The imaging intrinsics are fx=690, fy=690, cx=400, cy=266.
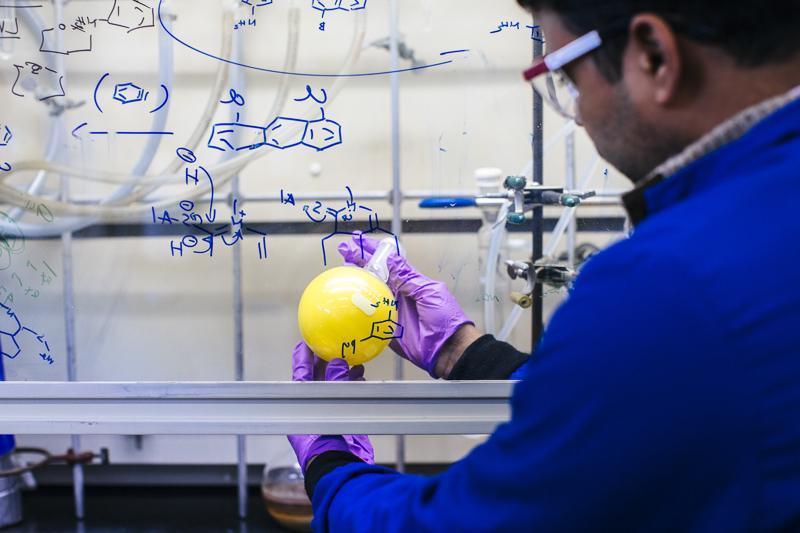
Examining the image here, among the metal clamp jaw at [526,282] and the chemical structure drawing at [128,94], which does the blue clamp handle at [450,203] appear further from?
the chemical structure drawing at [128,94]

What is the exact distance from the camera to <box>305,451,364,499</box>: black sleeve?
90cm

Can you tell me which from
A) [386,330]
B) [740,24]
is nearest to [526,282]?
[386,330]

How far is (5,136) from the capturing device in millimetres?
1222

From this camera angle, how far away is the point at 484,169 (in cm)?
125

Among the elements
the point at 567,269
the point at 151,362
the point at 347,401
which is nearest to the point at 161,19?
the point at 151,362

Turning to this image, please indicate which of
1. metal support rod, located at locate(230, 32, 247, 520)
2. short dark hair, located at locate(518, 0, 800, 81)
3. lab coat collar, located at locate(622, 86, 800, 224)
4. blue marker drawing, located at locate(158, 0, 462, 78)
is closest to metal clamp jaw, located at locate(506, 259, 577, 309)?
blue marker drawing, located at locate(158, 0, 462, 78)

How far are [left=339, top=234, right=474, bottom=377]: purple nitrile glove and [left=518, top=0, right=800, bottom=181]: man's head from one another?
1.93 ft

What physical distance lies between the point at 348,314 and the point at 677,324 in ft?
2.26

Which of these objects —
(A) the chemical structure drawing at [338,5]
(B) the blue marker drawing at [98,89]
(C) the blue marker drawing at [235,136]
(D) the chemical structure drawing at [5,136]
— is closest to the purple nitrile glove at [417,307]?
(C) the blue marker drawing at [235,136]

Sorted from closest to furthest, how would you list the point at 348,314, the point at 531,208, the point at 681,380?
the point at 681,380
the point at 348,314
the point at 531,208

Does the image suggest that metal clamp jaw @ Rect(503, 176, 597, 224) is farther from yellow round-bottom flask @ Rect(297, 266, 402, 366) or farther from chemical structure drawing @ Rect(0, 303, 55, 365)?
chemical structure drawing @ Rect(0, 303, 55, 365)

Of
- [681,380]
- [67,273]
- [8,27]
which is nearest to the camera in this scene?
[681,380]

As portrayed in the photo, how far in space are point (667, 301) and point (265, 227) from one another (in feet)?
2.91

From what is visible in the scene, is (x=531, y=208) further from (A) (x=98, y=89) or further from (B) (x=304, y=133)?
(A) (x=98, y=89)
